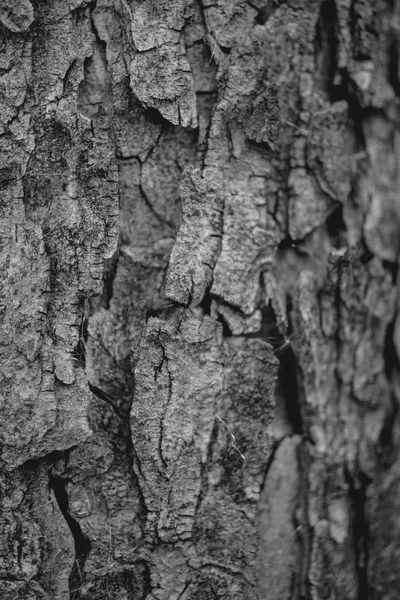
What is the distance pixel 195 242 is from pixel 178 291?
0.10 metres

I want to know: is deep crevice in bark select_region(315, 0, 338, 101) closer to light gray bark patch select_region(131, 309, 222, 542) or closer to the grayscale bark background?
the grayscale bark background

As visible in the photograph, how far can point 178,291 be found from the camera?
1.01 m

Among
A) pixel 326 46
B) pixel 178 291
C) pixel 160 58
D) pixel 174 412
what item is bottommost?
pixel 174 412

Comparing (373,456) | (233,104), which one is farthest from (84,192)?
(373,456)

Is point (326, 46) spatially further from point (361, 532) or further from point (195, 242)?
point (361, 532)

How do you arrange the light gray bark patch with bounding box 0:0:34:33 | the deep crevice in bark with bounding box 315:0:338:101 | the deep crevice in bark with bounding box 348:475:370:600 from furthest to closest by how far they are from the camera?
the deep crevice in bark with bounding box 348:475:370:600 → the deep crevice in bark with bounding box 315:0:338:101 → the light gray bark patch with bounding box 0:0:34:33

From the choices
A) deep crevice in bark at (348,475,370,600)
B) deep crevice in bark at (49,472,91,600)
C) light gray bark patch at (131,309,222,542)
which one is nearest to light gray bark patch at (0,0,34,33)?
light gray bark patch at (131,309,222,542)

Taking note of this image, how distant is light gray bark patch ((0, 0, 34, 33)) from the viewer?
36.8 inches

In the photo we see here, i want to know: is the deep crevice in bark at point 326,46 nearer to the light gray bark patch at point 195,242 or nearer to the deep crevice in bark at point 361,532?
the light gray bark patch at point 195,242

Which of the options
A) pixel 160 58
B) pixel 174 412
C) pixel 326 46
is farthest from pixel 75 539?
pixel 326 46

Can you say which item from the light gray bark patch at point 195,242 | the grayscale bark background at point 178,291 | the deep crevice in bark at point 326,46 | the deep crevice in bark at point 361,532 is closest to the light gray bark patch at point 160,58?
the grayscale bark background at point 178,291

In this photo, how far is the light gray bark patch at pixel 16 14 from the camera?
0.93 m

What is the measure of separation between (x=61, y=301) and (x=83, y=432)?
244mm

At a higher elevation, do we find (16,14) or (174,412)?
(16,14)
